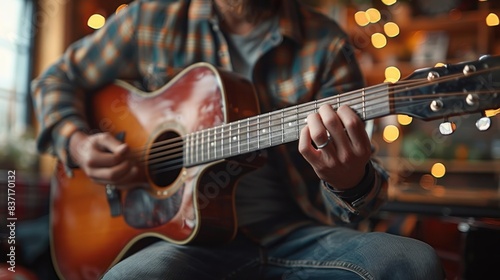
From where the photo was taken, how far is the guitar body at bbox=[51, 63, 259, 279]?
593 millimetres

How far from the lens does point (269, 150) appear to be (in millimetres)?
643

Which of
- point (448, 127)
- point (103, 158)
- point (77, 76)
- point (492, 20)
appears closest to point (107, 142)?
point (103, 158)

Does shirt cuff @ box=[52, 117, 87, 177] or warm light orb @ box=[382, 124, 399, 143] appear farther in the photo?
warm light orb @ box=[382, 124, 399, 143]

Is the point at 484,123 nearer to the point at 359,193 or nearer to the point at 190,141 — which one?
the point at 359,193

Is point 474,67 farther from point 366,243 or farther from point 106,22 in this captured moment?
point 106,22

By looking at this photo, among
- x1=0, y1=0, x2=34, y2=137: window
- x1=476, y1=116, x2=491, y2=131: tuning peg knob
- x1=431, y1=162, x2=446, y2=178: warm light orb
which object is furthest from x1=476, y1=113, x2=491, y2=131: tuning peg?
x1=431, y1=162, x2=446, y2=178: warm light orb

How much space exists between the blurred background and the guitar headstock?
0.11ft

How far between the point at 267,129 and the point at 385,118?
517 millimetres

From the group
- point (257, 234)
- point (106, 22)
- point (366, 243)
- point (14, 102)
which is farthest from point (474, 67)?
point (14, 102)

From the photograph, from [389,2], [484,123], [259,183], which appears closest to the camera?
[484,123]

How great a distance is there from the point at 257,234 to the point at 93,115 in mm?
323

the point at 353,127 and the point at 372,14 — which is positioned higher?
the point at 372,14

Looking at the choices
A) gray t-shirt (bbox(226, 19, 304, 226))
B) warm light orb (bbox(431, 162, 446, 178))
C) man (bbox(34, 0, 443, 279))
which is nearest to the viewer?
man (bbox(34, 0, 443, 279))

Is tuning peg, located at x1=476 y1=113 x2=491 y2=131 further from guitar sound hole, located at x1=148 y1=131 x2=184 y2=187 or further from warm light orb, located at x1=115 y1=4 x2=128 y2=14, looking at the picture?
warm light orb, located at x1=115 y1=4 x2=128 y2=14
